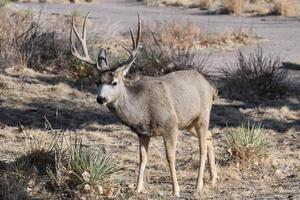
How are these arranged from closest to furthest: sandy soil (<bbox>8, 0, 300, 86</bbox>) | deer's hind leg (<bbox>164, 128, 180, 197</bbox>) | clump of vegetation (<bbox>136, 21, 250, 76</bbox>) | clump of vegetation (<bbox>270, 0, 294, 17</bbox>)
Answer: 1. deer's hind leg (<bbox>164, 128, 180, 197</bbox>)
2. clump of vegetation (<bbox>136, 21, 250, 76</bbox>)
3. sandy soil (<bbox>8, 0, 300, 86</bbox>)
4. clump of vegetation (<bbox>270, 0, 294, 17</bbox>)

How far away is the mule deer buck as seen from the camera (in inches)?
325

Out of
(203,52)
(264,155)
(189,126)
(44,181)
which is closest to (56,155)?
(44,181)

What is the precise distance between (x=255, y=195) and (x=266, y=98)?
6900 mm

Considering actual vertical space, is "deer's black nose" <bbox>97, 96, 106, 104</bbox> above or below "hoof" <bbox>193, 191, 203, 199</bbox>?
above

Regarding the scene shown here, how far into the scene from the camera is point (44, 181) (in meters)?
8.67

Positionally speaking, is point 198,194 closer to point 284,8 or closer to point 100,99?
point 100,99

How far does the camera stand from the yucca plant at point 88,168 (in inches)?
329

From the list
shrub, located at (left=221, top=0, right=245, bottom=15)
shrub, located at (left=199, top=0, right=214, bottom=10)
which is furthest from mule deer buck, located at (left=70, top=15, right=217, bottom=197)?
shrub, located at (left=199, top=0, right=214, bottom=10)

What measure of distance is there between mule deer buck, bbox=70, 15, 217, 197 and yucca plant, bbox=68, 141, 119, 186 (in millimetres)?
491

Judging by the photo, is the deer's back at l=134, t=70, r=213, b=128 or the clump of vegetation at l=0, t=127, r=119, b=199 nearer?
the clump of vegetation at l=0, t=127, r=119, b=199

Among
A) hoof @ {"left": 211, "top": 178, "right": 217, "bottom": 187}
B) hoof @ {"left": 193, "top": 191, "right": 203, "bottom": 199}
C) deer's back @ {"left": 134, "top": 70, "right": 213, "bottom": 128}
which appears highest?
deer's back @ {"left": 134, "top": 70, "right": 213, "bottom": 128}

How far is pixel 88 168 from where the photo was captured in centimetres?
839

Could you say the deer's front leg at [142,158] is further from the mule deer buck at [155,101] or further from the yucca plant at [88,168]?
the yucca plant at [88,168]

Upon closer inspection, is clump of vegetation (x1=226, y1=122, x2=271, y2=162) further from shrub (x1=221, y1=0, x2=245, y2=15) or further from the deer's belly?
shrub (x1=221, y1=0, x2=245, y2=15)
